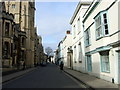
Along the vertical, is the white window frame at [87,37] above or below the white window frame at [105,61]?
above

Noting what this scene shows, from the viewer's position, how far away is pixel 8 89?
Result: 481 inches

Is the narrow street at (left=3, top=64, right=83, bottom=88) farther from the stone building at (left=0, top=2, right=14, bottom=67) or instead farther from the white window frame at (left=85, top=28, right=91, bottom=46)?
the stone building at (left=0, top=2, right=14, bottom=67)

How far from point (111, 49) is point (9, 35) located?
846 inches

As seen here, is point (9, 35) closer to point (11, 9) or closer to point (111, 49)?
point (111, 49)

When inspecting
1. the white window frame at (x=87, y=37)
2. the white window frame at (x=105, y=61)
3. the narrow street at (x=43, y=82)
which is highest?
the white window frame at (x=87, y=37)

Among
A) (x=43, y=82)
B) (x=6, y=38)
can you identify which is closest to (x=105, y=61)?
(x=43, y=82)

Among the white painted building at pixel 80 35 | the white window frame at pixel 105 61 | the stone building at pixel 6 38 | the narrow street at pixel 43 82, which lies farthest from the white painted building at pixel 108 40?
the stone building at pixel 6 38

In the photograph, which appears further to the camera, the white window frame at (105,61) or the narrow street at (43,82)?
the white window frame at (105,61)

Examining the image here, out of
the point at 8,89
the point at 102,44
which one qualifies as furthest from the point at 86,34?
the point at 8,89

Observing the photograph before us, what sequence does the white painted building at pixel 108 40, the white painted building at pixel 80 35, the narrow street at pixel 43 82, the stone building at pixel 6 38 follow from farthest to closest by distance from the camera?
the stone building at pixel 6 38
the white painted building at pixel 80 35
the narrow street at pixel 43 82
the white painted building at pixel 108 40

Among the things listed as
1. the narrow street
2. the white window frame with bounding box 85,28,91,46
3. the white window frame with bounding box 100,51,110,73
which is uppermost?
the white window frame with bounding box 85,28,91,46

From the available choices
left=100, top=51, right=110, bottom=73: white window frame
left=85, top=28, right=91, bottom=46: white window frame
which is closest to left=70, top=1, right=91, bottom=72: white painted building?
left=85, top=28, right=91, bottom=46: white window frame

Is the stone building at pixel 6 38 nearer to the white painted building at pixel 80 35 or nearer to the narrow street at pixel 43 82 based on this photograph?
the white painted building at pixel 80 35

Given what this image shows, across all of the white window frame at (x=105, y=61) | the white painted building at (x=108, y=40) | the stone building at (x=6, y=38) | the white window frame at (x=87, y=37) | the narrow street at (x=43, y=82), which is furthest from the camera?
the stone building at (x=6, y=38)
